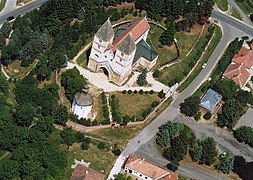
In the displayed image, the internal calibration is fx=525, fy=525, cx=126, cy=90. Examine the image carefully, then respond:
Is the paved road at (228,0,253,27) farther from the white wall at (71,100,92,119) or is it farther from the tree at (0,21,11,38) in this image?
the tree at (0,21,11,38)

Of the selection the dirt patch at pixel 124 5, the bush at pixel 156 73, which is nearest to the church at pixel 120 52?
the bush at pixel 156 73

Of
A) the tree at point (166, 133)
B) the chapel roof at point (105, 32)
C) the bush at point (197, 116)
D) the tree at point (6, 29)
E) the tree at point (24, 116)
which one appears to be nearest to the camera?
the tree at point (24, 116)

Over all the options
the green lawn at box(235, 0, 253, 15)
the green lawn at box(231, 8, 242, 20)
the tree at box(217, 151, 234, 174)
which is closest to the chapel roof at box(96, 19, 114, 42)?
the tree at box(217, 151, 234, 174)

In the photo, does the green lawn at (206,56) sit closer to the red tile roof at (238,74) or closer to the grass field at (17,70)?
the red tile roof at (238,74)

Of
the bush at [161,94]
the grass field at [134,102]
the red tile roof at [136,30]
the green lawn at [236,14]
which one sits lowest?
the grass field at [134,102]

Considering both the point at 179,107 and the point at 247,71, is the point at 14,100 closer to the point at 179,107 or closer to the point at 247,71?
the point at 179,107

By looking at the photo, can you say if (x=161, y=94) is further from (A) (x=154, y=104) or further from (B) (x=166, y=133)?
(B) (x=166, y=133)

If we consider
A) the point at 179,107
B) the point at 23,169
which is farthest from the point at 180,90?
the point at 23,169
